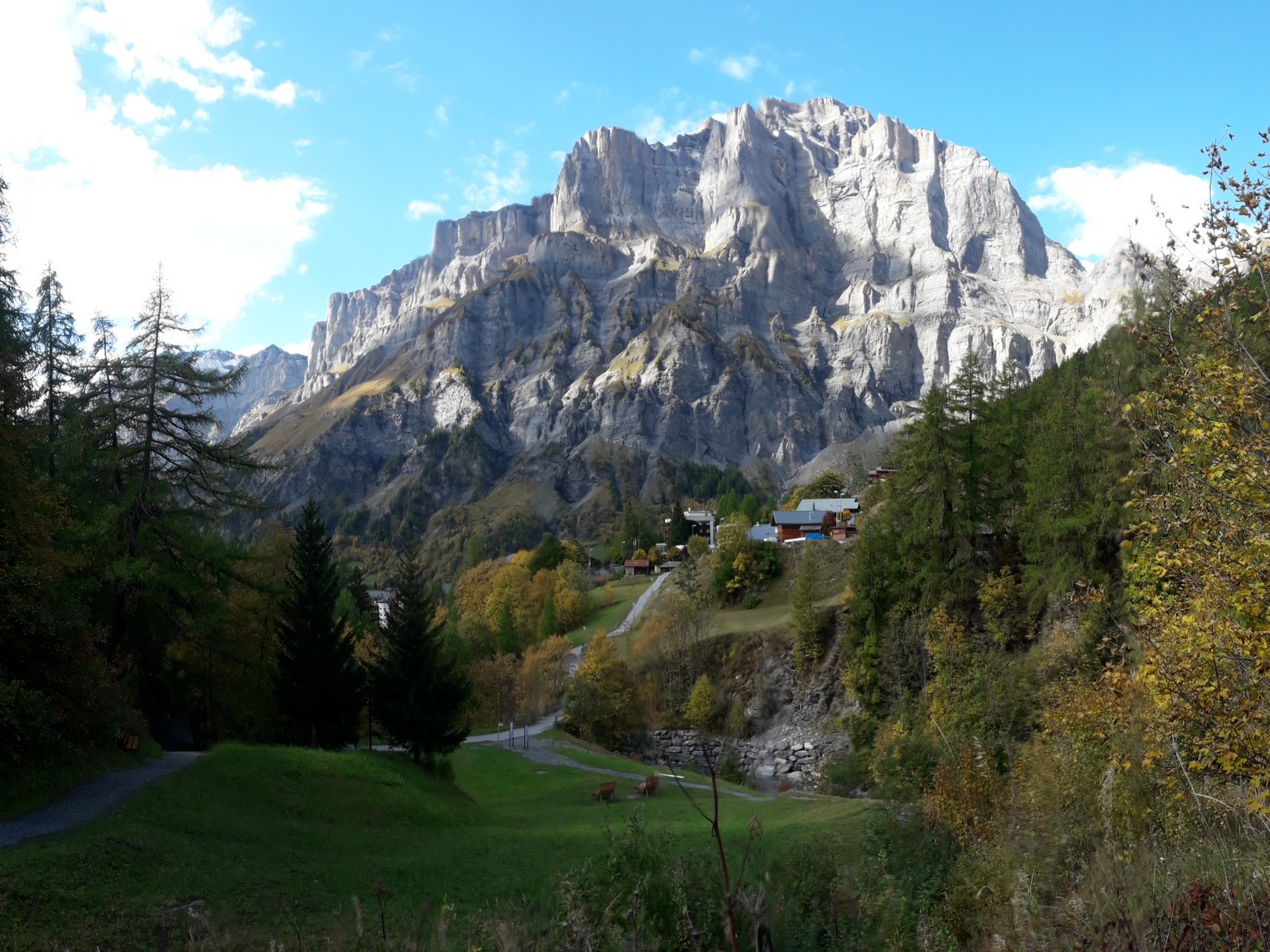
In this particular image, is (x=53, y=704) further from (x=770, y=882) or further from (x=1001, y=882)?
(x=1001, y=882)

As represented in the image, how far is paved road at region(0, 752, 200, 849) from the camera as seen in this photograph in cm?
1427

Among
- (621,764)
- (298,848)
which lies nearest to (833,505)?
(621,764)

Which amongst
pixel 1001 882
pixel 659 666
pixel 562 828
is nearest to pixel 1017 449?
pixel 659 666

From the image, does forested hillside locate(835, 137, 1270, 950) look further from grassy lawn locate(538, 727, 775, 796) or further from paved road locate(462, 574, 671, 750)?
paved road locate(462, 574, 671, 750)

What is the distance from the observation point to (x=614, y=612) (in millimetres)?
73125

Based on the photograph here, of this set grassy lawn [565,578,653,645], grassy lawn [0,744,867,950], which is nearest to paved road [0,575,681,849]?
grassy lawn [0,744,867,950]

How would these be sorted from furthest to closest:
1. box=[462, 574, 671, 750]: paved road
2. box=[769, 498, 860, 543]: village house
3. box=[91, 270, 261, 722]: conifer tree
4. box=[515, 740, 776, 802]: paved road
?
Result: box=[769, 498, 860, 543]: village house, box=[462, 574, 671, 750]: paved road, box=[515, 740, 776, 802]: paved road, box=[91, 270, 261, 722]: conifer tree

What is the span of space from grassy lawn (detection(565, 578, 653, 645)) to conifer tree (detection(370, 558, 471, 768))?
3086 centimetres

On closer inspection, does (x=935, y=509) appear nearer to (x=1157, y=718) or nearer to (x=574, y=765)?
(x=574, y=765)

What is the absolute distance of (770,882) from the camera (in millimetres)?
7059

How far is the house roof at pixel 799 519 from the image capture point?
73625mm

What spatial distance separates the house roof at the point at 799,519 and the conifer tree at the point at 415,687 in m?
48.0

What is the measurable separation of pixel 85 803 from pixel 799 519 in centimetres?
6443

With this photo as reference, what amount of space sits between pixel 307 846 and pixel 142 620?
34.8ft
